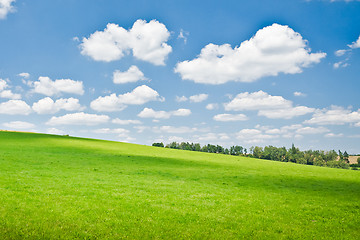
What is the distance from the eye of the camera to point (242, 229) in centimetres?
1494

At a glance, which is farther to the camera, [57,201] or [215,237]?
[57,201]

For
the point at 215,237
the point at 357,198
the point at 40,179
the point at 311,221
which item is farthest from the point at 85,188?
the point at 357,198

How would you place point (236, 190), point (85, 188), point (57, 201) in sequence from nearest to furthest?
point (57, 201)
point (85, 188)
point (236, 190)

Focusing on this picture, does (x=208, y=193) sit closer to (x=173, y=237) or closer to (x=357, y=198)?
(x=173, y=237)

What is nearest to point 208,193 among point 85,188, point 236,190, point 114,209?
point 236,190

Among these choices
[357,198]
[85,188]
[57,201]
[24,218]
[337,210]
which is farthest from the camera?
[357,198]

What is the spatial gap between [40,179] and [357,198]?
33.0 m

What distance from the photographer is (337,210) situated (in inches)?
759

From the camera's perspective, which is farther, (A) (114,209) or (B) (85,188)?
(B) (85,188)

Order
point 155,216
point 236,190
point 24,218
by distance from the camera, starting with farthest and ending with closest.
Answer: point 236,190 < point 155,216 < point 24,218

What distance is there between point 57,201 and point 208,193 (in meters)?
13.4

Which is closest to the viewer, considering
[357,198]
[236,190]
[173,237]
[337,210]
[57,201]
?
[173,237]

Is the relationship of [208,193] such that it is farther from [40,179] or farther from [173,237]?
[40,179]

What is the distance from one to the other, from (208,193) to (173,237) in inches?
407
